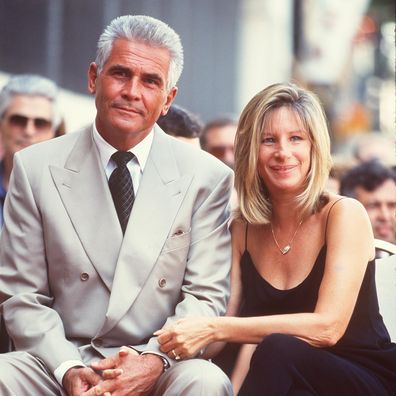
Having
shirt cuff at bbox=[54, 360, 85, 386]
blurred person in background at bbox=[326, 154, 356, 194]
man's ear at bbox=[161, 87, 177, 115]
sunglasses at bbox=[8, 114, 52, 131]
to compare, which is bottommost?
shirt cuff at bbox=[54, 360, 85, 386]

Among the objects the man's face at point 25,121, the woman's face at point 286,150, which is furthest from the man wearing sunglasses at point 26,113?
the woman's face at point 286,150

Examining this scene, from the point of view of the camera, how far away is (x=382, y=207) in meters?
7.22

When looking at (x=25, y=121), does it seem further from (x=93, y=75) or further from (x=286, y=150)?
(x=286, y=150)

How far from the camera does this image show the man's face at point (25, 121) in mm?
6539

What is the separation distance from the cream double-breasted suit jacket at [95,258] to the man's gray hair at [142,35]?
46 centimetres

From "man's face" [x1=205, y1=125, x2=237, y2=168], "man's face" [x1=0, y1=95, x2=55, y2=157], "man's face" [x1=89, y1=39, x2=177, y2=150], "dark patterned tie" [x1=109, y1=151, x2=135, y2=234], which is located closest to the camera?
"man's face" [x1=89, y1=39, x2=177, y2=150]

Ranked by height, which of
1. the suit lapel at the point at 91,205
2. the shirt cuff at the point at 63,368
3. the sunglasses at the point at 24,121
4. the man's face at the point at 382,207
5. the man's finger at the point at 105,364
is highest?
the sunglasses at the point at 24,121

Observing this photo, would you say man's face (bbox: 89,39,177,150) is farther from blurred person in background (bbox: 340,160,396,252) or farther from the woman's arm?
blurred person in background (bbox: 340,160,396,252)

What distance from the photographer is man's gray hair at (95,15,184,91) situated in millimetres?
4438

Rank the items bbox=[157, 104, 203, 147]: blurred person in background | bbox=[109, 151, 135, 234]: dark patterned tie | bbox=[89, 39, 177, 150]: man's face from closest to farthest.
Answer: bbox=[89, 39, 177, 150]: man's face, bbox=[109, 151, 135, 234]: dark patterned tie, bbox=[157, 104, 203, 147]: blurred person in background

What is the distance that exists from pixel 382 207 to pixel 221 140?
1.32 metres

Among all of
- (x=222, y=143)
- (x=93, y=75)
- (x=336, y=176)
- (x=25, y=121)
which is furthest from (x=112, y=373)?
(x=336, y=176)

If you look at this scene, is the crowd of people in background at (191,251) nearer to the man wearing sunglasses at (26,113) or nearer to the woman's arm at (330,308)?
the woman's arm at (330,308)

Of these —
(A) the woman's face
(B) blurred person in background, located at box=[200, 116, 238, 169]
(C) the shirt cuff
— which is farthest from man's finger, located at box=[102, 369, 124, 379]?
(B) blurred person in background, located at box=[200, 116, 238, 169]
